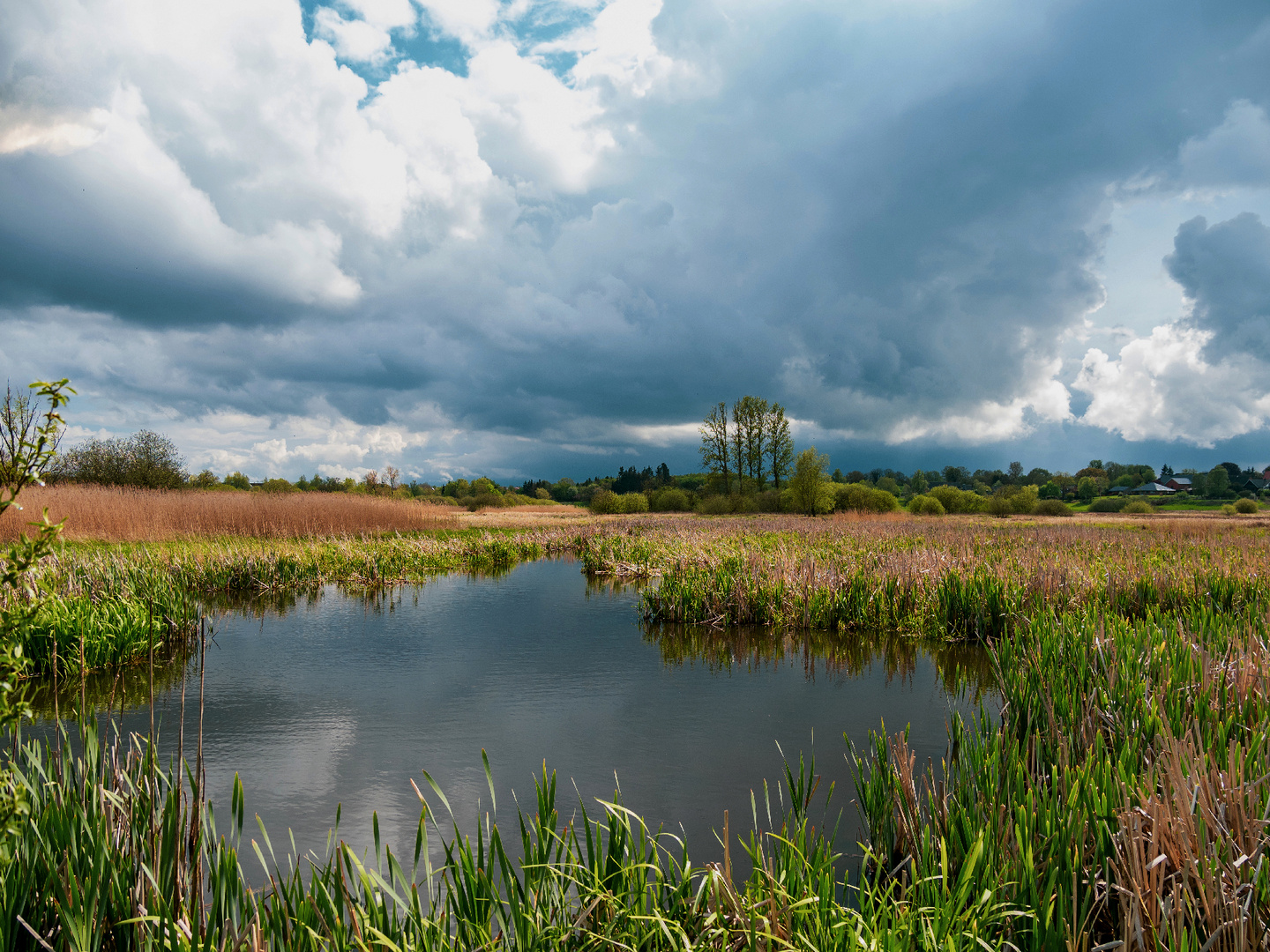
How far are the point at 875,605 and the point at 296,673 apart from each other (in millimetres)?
9082

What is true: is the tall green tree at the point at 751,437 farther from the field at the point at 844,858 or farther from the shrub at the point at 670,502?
the field at the point at 844,858

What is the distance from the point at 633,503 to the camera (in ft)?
174

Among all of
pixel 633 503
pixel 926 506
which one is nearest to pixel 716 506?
pixel 633 503

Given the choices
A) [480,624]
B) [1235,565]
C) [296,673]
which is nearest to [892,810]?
[296,673]

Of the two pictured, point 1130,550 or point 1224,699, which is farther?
point 1130,550

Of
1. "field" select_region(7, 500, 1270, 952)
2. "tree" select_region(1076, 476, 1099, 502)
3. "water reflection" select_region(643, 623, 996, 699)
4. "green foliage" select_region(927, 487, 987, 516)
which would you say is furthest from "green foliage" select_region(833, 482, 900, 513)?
"tree" select_region(1076, 476, 1099, 502)

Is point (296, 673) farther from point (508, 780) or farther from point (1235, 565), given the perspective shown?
point (1235, 565)

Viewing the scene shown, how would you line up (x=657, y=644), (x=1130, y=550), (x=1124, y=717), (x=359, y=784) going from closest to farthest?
(x=1124, y=717)
(x=359, y=784)
(x=657, y=644)
(x=1130, y=550)

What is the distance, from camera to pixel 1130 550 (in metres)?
14.7

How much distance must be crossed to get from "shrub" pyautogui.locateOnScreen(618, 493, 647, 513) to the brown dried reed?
84.1 feet

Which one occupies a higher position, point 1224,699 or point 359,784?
point 1224,699

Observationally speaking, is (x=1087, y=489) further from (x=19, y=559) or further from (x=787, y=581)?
(x=19, y=559)

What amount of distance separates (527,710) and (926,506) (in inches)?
1745

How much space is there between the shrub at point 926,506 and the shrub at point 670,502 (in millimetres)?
17979
